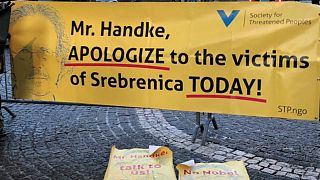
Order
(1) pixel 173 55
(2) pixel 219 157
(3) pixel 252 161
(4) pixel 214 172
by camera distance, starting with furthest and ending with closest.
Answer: (2) pixel 219 157 < (3) pixel 252 161 < (1) pixel 173 55 < (4) pixel 214 172

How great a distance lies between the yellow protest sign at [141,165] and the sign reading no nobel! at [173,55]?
3.17 feet

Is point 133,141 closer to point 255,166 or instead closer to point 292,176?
point 255,166

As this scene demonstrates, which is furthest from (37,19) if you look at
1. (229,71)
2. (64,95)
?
(229,71)

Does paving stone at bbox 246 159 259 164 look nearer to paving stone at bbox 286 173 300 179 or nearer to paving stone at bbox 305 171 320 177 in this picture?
paving stone at bbox 286 173 300 179

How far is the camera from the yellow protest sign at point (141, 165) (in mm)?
3057

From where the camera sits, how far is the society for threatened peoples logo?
3898mm

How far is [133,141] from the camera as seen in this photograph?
542 centimetres

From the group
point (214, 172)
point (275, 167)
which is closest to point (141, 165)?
point (214, 172)

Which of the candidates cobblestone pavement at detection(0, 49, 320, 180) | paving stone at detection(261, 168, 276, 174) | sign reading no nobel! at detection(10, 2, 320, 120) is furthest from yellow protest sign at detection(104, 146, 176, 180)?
paving stone at detection(261, 168, 276, 174)

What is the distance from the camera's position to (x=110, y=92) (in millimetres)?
4328

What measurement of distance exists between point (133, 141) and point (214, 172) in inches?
97.1

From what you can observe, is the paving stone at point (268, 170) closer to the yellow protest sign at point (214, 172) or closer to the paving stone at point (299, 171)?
the paving stone at point (299, 171)

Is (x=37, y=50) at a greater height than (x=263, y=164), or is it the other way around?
(x=37, y=50)

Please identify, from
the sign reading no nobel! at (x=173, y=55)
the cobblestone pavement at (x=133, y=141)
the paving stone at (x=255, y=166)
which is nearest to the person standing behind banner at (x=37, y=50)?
the sign reading no nobel! at (x=173, y=55)
